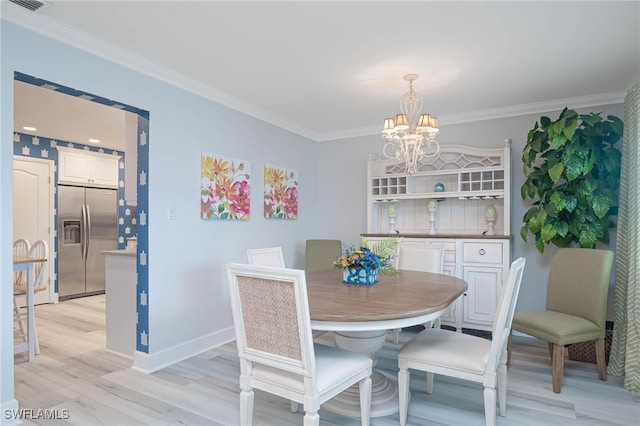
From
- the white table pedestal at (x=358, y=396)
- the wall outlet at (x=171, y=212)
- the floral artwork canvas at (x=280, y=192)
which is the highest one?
the floral artwork canvas at (x=280, y=192)

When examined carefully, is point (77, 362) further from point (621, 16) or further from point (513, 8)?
point (621, 16)

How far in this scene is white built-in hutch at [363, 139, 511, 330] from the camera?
148 inches

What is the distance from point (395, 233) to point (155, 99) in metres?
2.82

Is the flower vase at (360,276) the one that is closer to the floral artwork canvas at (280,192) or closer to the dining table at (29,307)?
the floral artwork canvas at (280,192)

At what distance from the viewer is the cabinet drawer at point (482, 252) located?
370 centimetres

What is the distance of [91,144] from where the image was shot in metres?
5.89

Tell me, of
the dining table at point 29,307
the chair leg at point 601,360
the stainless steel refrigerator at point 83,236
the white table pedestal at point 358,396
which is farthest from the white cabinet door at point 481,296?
the stainless steel refrigerator at point 83,236

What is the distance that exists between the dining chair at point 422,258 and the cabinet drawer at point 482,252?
0.61 m

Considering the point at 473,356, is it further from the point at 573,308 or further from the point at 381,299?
the point at 573,308

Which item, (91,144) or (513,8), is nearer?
(513,8)

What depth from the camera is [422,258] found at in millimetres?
3377

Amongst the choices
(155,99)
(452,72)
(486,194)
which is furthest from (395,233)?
(155,99)

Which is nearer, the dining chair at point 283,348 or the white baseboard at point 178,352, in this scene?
the dining chair at point 283,348

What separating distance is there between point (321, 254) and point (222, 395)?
2.21 meters
